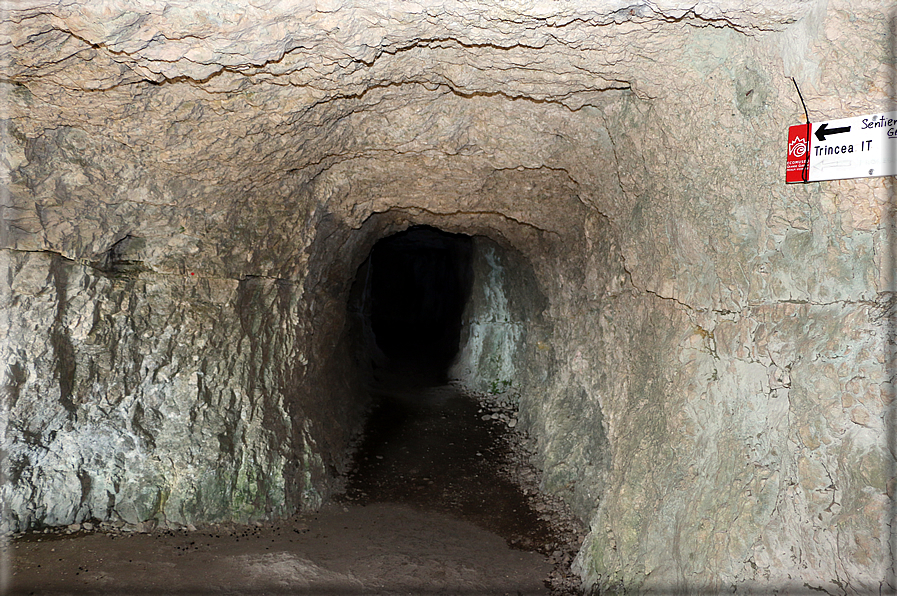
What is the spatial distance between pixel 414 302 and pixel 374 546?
17286mm

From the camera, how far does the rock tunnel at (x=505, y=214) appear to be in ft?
9.18

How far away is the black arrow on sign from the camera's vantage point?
2672 mm

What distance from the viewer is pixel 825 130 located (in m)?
2.73

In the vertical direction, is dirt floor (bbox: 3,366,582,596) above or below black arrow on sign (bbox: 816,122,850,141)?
below

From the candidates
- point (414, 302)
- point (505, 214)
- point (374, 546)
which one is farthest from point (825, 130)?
point (414, 302)

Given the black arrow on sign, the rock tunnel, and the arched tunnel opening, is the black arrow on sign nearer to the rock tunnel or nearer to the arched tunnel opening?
the rock tunnel

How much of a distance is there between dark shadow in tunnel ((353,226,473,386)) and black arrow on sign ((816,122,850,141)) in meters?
10.3

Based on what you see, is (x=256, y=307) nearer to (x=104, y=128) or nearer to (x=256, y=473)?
(x=256, y=473)

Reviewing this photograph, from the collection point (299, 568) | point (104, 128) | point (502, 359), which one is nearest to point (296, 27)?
point (104, 128)

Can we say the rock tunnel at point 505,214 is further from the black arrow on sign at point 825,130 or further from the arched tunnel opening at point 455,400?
the arched tunnel opening at point 455,400

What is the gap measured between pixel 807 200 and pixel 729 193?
1.81 feet

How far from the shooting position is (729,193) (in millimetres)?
3381

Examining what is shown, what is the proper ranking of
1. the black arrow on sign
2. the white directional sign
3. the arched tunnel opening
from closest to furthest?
1. the white directional sign
2. the black arrow on sign
3. the arched tunnel opening

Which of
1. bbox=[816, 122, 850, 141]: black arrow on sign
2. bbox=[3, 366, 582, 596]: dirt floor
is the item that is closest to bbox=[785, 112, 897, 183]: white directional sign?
bbox=[816, 122, 850, 141]: black arrow on sign
